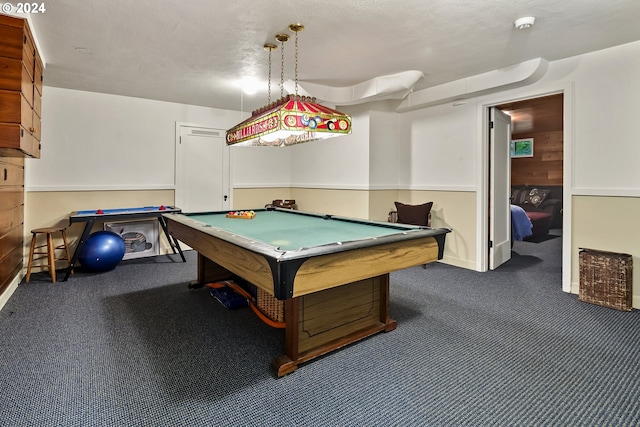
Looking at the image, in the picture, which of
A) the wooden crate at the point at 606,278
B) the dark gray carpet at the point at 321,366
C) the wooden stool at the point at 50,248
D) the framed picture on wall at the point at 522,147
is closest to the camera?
the dark gray carpet at the point at 321,366

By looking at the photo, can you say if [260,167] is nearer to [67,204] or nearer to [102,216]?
[102,216]

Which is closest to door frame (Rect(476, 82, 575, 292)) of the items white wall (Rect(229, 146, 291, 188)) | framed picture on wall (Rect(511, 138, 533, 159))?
white wall (Rect(229, 146, 291, 188))

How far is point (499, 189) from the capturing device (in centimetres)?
450

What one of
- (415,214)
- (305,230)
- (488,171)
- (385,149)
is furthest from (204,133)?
(488,171)

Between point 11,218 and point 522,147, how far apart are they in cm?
943

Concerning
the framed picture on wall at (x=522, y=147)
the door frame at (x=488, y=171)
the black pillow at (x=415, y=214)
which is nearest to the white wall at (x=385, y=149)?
the black pillow at (x=415, y=214)

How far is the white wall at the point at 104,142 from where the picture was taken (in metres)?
4.32

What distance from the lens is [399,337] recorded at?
246cm

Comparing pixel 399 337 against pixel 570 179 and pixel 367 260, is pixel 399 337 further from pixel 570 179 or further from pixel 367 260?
pixel 570 179

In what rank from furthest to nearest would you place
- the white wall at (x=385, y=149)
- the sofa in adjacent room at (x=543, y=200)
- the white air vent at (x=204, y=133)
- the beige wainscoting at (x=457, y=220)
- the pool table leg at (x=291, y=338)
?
the sofa in adjacent room at (x=543, y=200) < the white air vent at (x=204, y=133) < the white wall at (x=385, y=149) < the beige wainscoting at (x=457, y=220) < the pool table leg at (x=291, y=338)

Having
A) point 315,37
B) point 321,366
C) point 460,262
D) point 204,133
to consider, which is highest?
point 315,37

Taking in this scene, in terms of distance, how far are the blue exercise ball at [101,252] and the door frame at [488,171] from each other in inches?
177

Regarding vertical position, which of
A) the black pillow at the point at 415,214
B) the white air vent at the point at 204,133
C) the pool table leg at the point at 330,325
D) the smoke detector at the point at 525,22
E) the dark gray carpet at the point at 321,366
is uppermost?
the smoke detector at the point at 525,22

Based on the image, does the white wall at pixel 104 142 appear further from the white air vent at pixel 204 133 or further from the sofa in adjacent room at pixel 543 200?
the sofa in adjacent room at pixel 543 200
